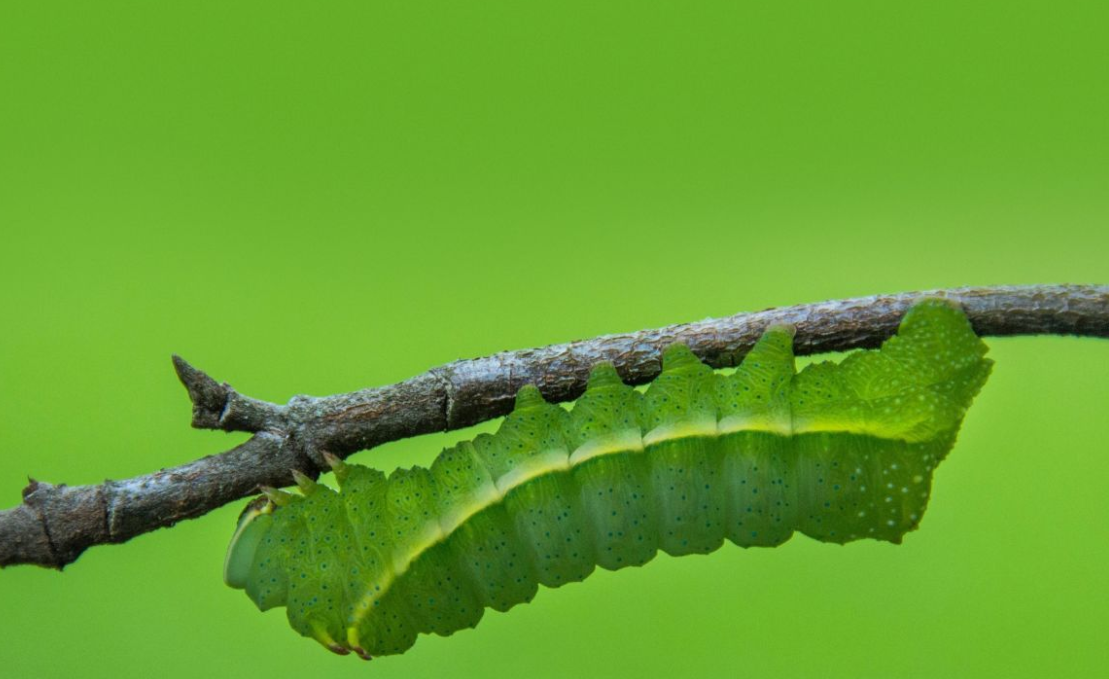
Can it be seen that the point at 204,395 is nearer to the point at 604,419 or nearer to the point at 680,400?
the point at 604,419

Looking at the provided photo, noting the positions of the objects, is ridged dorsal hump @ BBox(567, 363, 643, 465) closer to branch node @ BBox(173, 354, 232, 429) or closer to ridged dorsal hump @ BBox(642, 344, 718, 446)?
ridged dorsal hump @ BBox(642, 344, 718, 446)

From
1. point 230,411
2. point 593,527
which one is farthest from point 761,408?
point 230,411

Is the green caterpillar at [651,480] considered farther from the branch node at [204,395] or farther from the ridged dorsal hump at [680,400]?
the branch node at [204,395]

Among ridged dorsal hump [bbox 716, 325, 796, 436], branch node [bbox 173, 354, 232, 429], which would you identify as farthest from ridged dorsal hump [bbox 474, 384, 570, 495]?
branch node [bbox 173, 354, 232, 429]

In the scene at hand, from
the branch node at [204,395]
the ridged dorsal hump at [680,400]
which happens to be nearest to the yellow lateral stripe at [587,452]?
the ridged dorsal hump at [680,400]

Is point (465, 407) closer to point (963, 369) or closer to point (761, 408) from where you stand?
point (761, 408)

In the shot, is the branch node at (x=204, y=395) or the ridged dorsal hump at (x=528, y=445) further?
the ridged dorsal hump at (x=528, y=445)
